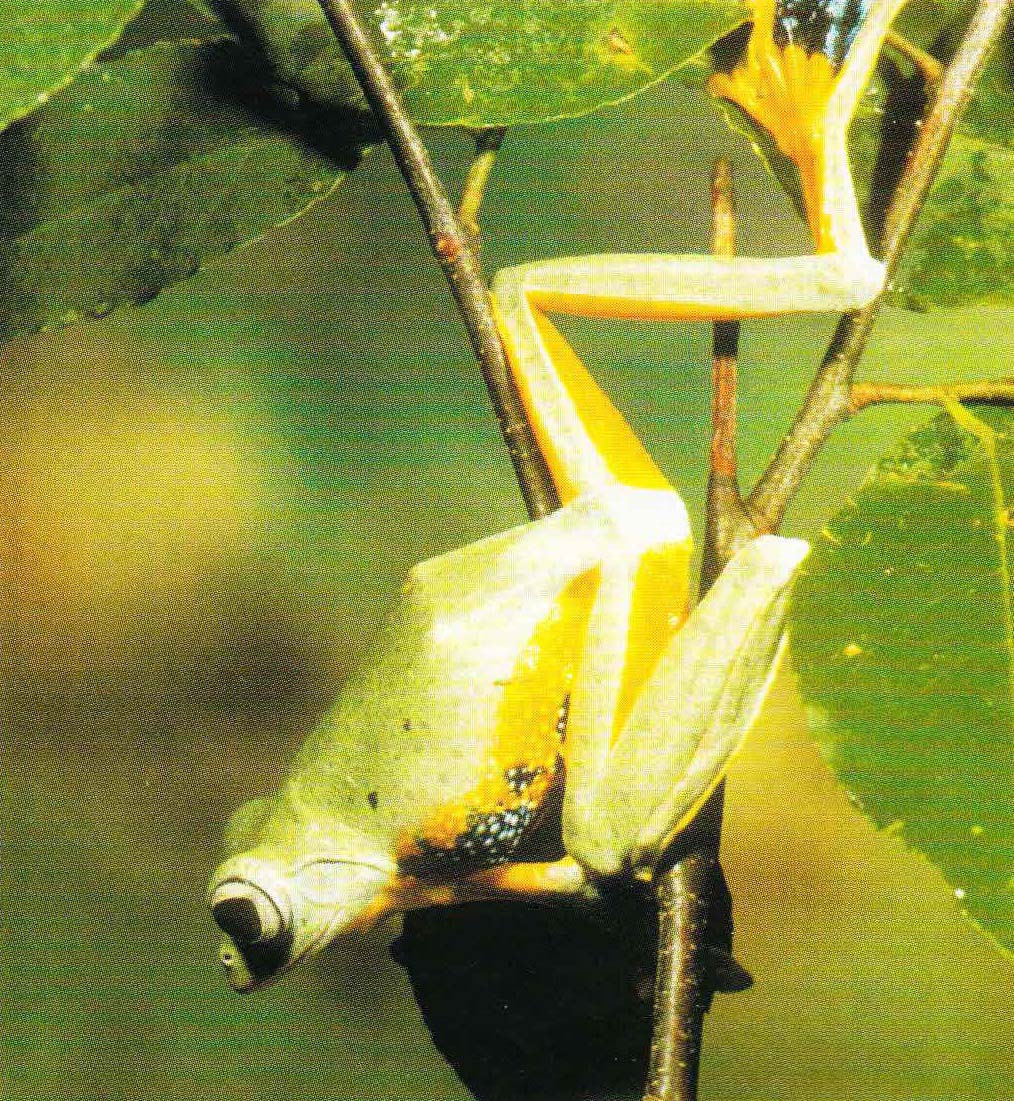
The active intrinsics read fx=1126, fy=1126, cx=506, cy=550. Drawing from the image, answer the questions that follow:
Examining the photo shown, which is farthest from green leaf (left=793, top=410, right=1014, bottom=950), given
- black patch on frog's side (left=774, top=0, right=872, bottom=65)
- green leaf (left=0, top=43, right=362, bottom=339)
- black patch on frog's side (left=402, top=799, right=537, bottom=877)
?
green leaf (left=0, top=43, right=362, bottom=339)

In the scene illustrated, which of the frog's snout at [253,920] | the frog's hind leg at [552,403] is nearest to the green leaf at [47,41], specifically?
the frog's hind leg at [552,403]

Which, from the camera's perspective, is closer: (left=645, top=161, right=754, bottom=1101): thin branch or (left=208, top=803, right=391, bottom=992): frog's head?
(left=645, top=161, right=754, bottom=1101): thin branch

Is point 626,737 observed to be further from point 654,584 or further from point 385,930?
point 385,930

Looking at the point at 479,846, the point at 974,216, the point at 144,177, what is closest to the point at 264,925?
the point at 479,846

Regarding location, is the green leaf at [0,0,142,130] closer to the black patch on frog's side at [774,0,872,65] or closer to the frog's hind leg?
the frog's hind leg

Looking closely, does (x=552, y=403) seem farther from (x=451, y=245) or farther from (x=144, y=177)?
(x=144, y=177)

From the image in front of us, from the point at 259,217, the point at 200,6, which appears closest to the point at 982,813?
the point at 259,217
